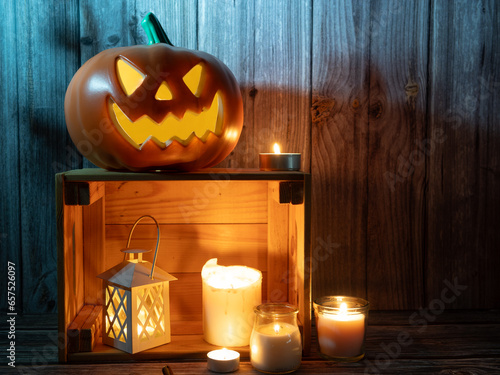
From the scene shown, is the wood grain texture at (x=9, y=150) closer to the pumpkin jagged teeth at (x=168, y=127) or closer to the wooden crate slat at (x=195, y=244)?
the wooden crate slat at (x=195, y=244)

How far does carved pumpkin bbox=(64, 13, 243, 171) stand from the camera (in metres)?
0.93

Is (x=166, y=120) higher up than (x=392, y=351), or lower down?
higher up

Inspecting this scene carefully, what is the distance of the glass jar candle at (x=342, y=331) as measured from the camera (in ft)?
3.16

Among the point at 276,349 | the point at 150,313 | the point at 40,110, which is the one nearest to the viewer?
the point at 276,349

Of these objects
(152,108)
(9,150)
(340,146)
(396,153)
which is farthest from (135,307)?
(396,153)

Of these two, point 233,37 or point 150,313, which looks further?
point 233,37

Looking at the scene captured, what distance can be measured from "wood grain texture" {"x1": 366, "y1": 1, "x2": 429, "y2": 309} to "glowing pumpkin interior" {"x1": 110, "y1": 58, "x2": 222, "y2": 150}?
45 cm

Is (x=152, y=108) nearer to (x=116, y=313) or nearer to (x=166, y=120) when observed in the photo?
(x=166, y=120)

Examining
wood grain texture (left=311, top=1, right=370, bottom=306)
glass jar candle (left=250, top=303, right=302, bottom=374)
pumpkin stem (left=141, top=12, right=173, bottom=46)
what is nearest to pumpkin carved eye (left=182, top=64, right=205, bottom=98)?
pumpkin stem (left=141, top=12, right=173, bottom=46)

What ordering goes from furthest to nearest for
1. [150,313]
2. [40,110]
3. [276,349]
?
[40,110], [150,313], [276,349]

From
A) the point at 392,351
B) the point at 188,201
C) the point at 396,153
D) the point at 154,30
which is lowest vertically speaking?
the point at 392,351

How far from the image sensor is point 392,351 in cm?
101

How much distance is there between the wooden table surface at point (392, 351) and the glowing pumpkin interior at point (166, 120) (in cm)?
44

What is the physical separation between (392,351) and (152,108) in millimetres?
694
